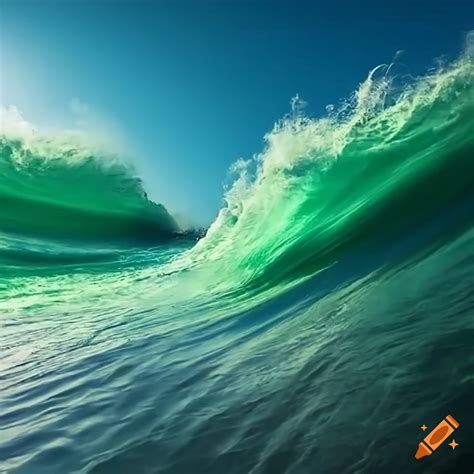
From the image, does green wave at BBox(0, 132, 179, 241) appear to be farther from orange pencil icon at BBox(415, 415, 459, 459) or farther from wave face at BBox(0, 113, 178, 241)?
orange pencil icon at BBox(415, 415, 459, 459)

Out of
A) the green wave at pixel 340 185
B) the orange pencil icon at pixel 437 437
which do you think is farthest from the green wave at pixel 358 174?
the orange pencil icon at pixel 437 437

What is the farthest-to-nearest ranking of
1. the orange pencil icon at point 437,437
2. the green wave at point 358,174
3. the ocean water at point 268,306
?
the green wave at point 358,174, the ocean water at point 268,306, the orange pencil icon at point 437,437

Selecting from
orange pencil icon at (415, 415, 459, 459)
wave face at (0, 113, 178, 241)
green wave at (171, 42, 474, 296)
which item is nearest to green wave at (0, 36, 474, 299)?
green wave at (171, 42, 474, 296)

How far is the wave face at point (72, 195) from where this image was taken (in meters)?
4.92

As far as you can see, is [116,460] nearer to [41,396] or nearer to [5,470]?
[5,470]

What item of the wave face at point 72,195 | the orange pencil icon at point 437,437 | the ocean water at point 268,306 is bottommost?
the orange pencil icon at point 437,437

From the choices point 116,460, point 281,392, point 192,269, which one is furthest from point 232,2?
point 116,460

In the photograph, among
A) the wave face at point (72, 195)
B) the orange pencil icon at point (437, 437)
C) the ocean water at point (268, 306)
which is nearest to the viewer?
the orange pencil icon at point (437, 437)

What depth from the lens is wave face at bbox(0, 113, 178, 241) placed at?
4.92 meters

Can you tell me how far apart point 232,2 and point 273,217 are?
5.02 ft

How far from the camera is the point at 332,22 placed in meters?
3.30

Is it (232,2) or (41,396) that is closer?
(41,396)

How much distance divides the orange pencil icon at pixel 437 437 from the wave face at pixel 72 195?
349 centimetres

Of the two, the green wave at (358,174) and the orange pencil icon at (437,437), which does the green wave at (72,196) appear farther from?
the orange pencil icon at (437,437)
